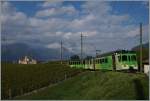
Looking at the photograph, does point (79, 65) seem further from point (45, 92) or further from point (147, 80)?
point (147, 80)

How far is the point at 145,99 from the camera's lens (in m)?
20.9

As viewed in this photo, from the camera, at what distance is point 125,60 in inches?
1672

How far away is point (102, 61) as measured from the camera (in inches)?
1911

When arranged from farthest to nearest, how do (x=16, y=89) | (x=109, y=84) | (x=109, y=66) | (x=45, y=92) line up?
1. (x=109, y=66)
2. (x=16, y=89)
3. (x=45, y=92)
4. (x=109, y=84)

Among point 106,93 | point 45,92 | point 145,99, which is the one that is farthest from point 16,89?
point 145,99

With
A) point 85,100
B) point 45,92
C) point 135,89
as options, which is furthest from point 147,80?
point 45,92

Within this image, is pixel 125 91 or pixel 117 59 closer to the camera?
pixel 125 91

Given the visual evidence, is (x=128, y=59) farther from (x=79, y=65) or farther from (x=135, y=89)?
(x=79, y=65)

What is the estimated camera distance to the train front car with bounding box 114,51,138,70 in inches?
1671

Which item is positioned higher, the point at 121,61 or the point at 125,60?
the point at 125,60

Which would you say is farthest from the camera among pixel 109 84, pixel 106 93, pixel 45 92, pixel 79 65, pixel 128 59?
pixel 79 65

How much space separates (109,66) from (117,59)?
330cm

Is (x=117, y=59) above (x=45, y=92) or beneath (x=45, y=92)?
above

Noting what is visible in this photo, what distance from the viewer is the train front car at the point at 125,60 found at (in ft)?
139
